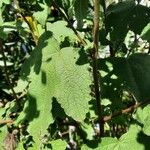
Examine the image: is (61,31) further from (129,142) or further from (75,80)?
(129,142)

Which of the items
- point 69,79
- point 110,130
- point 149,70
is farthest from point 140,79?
point 110,130

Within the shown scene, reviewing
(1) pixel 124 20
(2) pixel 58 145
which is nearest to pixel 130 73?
(1) pixel 124 20

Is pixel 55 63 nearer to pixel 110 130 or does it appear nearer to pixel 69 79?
pixel 69 79

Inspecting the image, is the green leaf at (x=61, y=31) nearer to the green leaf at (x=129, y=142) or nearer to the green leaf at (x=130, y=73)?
the green leaf at (x=130, y=73)

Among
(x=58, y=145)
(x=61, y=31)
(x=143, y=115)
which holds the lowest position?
(x=58, y=145)

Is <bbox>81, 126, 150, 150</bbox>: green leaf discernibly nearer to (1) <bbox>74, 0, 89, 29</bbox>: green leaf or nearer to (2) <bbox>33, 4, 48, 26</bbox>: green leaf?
(1) <bbox>74, 0, 89, 29</bbox>: green leaf

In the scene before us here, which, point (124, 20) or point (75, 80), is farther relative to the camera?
point (124, 20)

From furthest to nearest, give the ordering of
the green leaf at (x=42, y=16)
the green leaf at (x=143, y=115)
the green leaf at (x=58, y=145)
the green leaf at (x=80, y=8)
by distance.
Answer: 1. the green leaf at (x=42, y=16)
2. the green leaf at (x=58, y=145)
3. the green leaf at (x=80, y=8)
4. the green leaf at (x=143, y=115)

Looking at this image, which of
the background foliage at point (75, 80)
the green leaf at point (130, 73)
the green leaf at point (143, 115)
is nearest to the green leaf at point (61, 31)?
the background foliage at point (75, 80)
